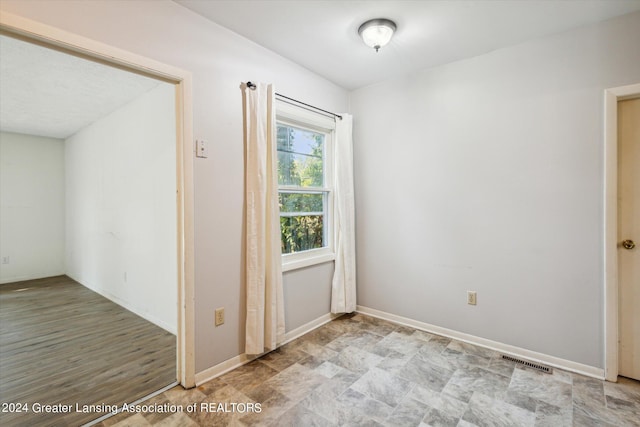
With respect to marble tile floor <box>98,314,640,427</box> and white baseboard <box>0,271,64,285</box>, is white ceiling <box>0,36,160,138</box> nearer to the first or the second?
white baseboard <box>0,271,64,285</box>

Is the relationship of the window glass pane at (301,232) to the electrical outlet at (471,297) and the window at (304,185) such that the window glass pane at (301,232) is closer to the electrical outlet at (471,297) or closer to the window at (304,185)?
the window at (304,185)

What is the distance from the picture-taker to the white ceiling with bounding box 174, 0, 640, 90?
1.92 meters

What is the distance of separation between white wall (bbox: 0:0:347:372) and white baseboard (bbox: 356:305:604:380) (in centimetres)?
165

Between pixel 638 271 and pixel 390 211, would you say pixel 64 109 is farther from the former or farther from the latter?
pixel 638 271

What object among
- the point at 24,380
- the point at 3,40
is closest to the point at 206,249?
the point at 24,380

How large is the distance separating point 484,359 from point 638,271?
1.23 meters

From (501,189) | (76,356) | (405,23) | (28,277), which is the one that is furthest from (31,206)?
(501,189)

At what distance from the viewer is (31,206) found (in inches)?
206

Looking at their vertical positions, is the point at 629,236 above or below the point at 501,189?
below

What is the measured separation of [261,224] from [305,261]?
76 cm

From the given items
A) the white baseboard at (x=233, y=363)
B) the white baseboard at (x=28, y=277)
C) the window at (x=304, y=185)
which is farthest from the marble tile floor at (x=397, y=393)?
the white baseboard at (x=28, y=277)

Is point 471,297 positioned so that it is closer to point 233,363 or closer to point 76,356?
point 233,363

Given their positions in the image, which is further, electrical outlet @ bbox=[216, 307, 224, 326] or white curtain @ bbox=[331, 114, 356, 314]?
white curtain @ bbox=[331, 114, 356, 314]

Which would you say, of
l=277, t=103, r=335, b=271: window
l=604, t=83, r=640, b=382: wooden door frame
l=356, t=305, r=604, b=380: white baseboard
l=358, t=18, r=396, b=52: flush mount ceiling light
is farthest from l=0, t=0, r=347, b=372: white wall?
l=604, t=83, r=640, b=382: wooden door frame
